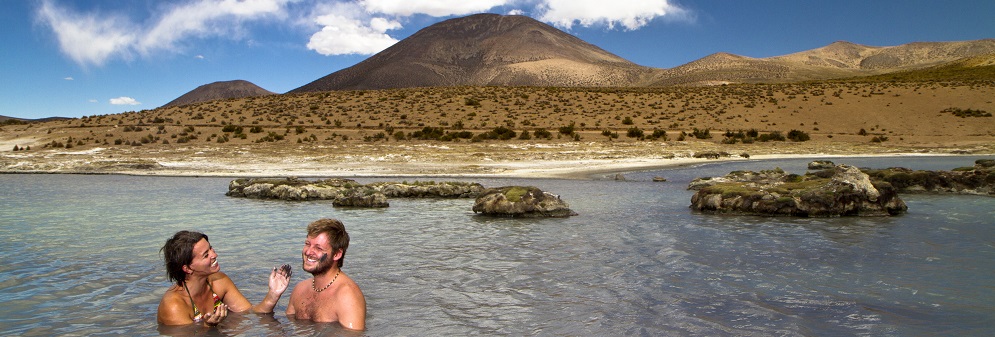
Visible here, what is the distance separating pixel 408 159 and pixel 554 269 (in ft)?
86.6

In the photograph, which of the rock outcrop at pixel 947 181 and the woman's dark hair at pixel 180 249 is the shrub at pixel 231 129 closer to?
the rock outcrop at pixel 947 181

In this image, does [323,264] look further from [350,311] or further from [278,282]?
[278,282]

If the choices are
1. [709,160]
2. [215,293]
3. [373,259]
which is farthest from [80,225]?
[709,160]

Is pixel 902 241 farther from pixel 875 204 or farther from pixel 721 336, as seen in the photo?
pixel 721 336

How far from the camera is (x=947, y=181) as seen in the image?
764 inches

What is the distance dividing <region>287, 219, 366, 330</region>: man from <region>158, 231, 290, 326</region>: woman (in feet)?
0.85

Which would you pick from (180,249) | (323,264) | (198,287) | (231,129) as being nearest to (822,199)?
(323,264)

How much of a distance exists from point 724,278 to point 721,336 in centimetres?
259

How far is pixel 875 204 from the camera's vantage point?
14641 millimetres

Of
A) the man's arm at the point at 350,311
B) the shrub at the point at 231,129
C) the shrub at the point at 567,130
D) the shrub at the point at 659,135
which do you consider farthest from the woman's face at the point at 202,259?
the shrub at the point at 231,129

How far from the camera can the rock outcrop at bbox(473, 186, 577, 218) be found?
597 inches

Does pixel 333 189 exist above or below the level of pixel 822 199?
above

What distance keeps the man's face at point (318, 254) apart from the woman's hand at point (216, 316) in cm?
110

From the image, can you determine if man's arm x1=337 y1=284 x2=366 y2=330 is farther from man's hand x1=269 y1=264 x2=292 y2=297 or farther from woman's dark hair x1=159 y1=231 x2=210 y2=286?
woman's dark hair x1=159 y1=231 x2=210 y2=286
